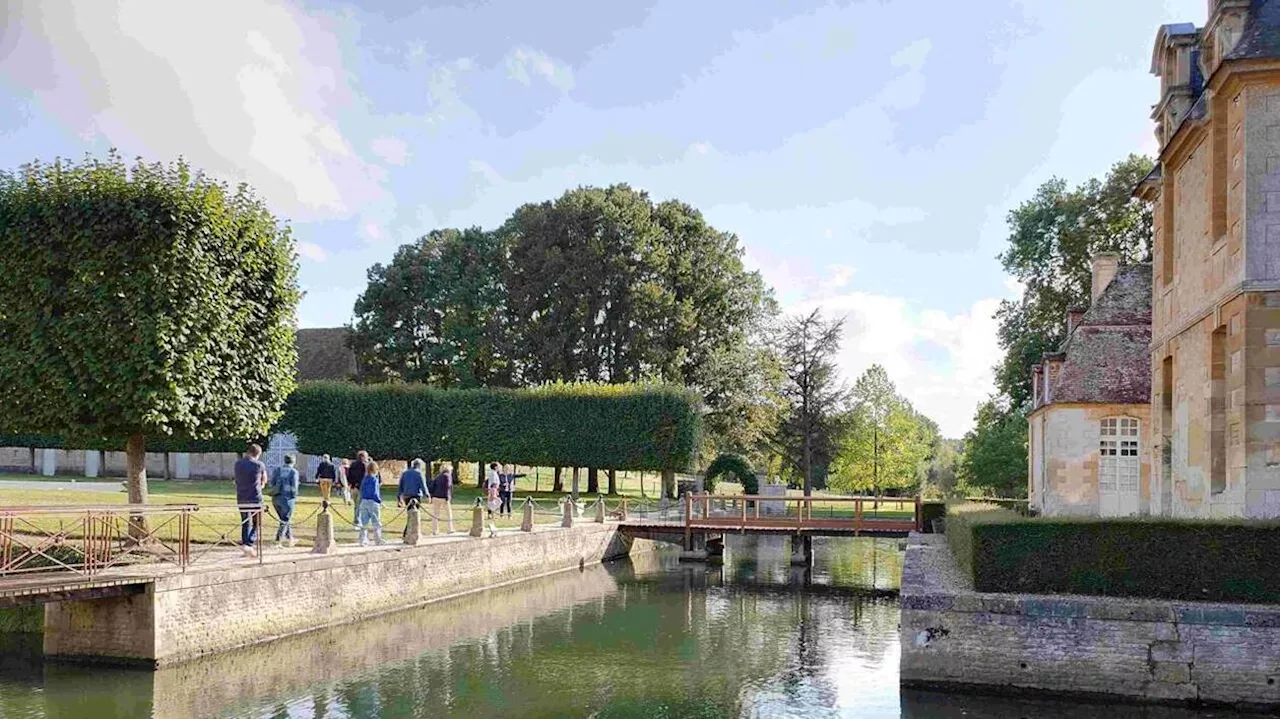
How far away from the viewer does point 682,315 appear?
1737 inches

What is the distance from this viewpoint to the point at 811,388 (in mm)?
51906

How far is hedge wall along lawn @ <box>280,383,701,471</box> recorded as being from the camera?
4012cm

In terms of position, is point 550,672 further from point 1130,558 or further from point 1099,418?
point 1099,418

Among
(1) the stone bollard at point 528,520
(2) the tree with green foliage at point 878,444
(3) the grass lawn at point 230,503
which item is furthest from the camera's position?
(2) the tree with green foliage at point 878,444

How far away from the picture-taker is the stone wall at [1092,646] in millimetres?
12141

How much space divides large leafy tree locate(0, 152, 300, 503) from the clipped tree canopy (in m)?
0.02

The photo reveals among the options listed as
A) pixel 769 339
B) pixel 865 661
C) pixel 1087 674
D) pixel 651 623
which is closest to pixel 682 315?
pixel 769 339

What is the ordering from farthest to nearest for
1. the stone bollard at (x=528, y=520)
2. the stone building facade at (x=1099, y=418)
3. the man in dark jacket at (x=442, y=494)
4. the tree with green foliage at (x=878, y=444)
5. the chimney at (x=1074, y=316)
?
the tree with green foliage at (x=878, y=444)
the chimney at (x=1074, y=316)
the stone bollard at (x=528, y=520)
the stone building facade at (x=1099, y=418)
the man in dark jacket at (x=442, y=494)

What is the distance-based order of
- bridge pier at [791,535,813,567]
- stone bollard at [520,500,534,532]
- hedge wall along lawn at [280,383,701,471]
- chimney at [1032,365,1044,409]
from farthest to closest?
hedge wall along lawn at [280,383,701,471]
bridge pier at [791,535,813,567]
chimney at [1032,365,1044,409]
stone bollard at [520,500,534,532]

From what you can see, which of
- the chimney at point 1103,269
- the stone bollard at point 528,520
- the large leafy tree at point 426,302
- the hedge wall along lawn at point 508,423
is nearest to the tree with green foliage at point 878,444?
the hedge wall along lawn at point 508,423

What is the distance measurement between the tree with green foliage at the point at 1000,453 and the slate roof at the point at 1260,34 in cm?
2579

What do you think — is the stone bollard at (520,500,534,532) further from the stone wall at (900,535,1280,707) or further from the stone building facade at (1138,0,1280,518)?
the stone building facade at (1138,0,1280,518)

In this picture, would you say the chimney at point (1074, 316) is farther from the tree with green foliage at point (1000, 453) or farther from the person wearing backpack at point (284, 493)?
the person wearing backpack at point (284, 493)

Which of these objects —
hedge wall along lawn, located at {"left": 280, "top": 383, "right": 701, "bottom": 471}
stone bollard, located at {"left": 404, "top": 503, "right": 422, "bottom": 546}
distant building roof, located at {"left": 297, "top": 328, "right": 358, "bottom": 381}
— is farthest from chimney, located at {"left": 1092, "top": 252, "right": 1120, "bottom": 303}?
distant building roof, located at {"left": 297, "top": 328, "right": 358, "bottom": 381}
